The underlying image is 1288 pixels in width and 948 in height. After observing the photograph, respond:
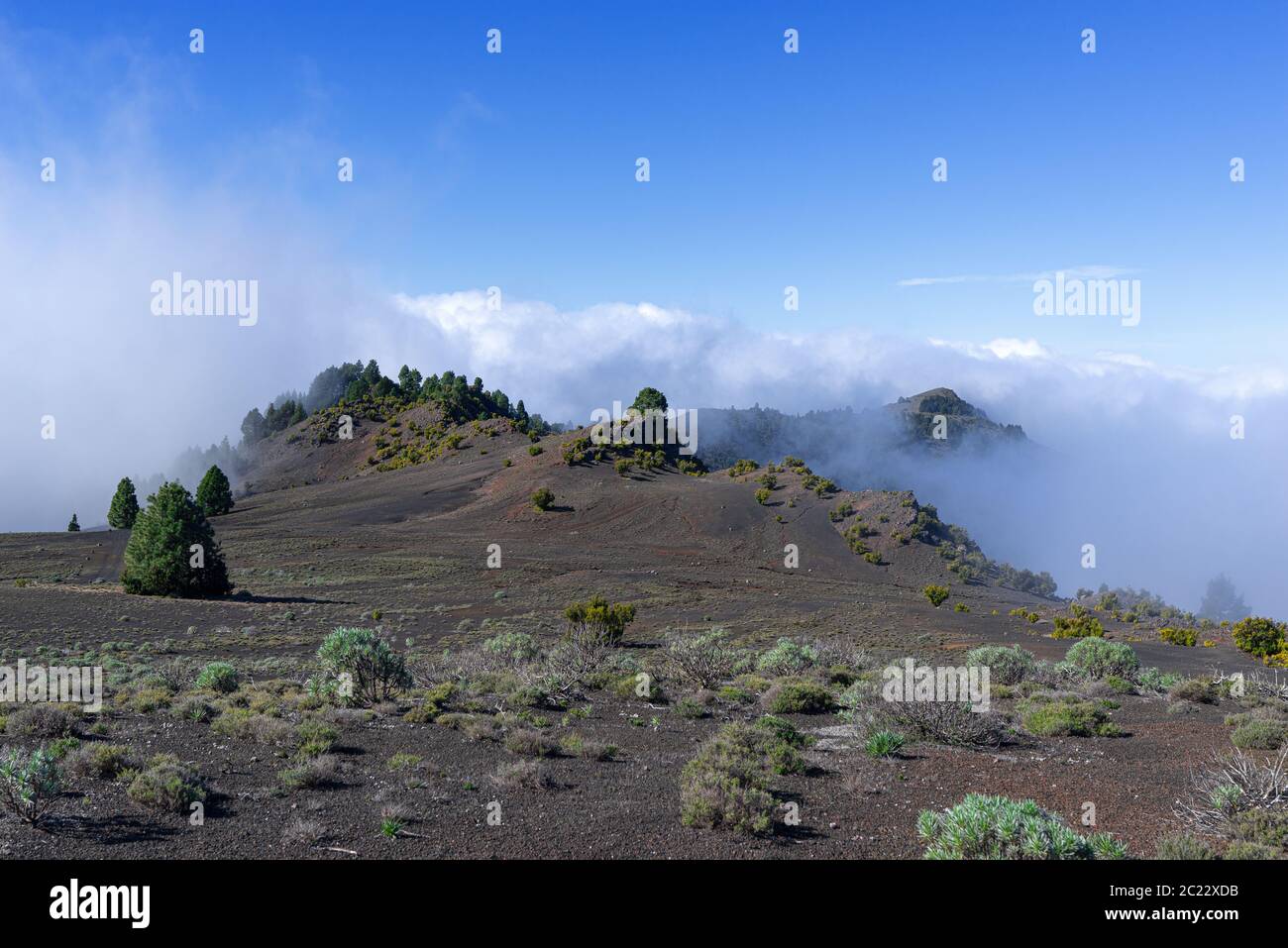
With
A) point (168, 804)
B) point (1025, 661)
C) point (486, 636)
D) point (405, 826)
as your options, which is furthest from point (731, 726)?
point (486, 636)

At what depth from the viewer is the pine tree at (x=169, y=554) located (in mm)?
30750

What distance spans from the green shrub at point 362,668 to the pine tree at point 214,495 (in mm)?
54496

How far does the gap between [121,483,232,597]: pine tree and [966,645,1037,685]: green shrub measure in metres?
28.9

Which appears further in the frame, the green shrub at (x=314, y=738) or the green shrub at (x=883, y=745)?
the green shrub at (x=883, y=745)

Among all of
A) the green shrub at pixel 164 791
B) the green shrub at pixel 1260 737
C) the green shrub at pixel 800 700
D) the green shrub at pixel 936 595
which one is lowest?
the green shrub at pixel 936 595

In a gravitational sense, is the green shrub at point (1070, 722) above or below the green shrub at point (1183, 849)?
below

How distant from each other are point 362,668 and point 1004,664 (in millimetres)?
13456

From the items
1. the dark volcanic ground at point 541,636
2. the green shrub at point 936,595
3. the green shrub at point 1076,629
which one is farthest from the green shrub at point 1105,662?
the green shrub at point 936,595

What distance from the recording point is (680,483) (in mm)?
68438

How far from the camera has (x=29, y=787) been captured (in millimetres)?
6852

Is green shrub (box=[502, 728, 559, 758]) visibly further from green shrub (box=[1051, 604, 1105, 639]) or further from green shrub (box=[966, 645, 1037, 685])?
green shrub (box=[1051, 604, 1105, 639])

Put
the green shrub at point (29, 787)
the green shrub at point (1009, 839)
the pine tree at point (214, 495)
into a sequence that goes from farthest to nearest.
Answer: the pine tree at point (214, 495) < the green shrub at point (29, 787) < the green shrub at point (1009, 839)

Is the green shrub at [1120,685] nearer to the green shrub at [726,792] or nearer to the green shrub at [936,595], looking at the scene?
the green shrub at [726,792]
